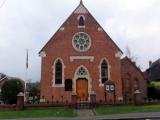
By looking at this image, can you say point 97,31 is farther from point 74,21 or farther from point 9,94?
point 9,94

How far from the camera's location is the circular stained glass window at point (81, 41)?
43.3 meters

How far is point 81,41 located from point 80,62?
2.50 metres

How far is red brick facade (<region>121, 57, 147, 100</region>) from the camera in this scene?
4694 cm

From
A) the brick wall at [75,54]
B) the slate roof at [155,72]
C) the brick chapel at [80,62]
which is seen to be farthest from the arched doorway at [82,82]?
the slate roof at [155,72]

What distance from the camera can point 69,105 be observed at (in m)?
35.3

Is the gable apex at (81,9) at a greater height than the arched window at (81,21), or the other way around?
the gable apex at (81,9)

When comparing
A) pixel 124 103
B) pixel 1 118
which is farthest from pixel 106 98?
pixel 1 118

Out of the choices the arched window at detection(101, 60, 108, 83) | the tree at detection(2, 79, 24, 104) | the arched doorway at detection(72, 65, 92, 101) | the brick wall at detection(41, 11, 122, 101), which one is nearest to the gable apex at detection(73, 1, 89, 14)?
the brick wall at detection(41, 11, 122, 101)

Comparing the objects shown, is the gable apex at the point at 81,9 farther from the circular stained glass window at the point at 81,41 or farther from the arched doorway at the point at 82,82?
the arched doorway at the point at 82,82

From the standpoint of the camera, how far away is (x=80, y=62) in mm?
42875

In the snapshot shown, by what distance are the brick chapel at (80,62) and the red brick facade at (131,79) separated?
2808 millimetres

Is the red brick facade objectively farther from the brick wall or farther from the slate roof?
the slate roof

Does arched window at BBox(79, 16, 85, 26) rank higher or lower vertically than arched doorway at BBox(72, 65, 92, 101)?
higher

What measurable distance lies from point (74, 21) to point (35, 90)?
27.2 metres
